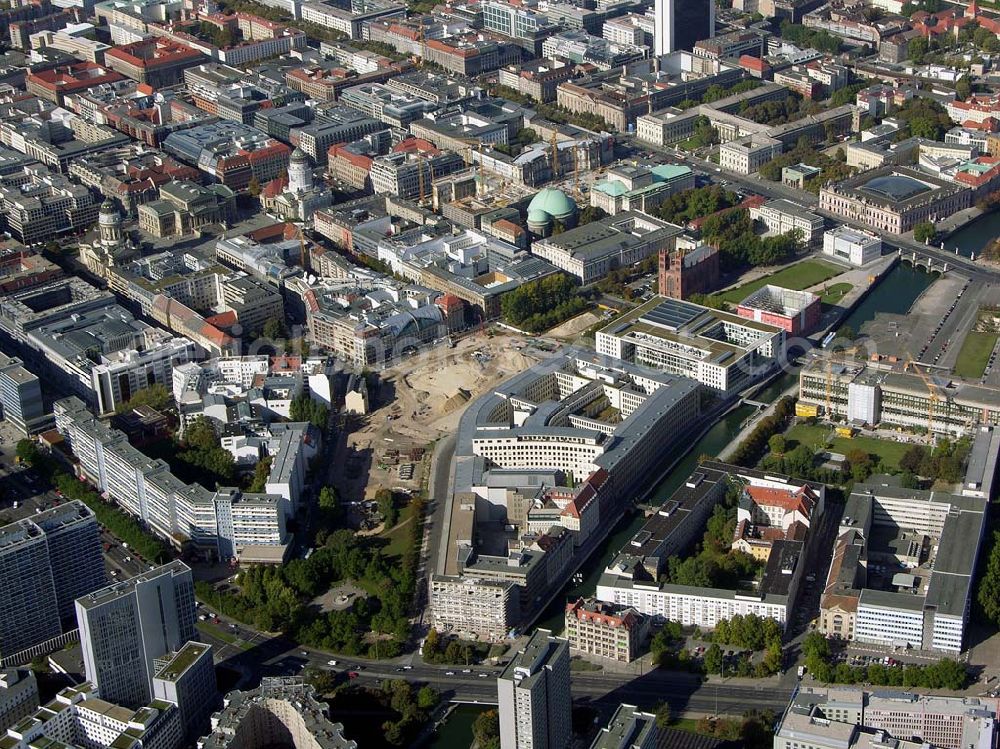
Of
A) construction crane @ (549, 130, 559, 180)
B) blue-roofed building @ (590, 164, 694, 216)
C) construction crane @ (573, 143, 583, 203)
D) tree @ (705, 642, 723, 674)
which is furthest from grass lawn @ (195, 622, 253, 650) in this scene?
construction crane @ (549, 130, 559, 180)

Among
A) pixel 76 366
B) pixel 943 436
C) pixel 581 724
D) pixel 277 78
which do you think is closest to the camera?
pixel 581 724

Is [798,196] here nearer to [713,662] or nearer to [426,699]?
[713,662]

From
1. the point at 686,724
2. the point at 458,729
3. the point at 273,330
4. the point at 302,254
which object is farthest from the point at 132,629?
the point at 302,254

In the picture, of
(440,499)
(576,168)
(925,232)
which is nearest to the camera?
(440,499)

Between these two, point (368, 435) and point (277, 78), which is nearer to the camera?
point (368, 435)

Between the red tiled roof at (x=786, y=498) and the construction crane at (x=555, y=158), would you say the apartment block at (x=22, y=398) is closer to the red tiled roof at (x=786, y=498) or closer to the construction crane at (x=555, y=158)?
the red tiled roof at (x=786, y=498)

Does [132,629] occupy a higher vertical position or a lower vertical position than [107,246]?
lower

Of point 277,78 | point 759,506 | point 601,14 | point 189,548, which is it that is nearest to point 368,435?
point 189,548

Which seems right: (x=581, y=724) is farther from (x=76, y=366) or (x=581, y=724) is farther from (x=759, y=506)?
(x=76, y=366)
